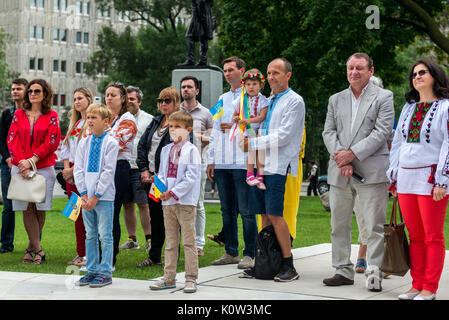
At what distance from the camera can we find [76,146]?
28.5 ft

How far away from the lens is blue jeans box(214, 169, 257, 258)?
838cm

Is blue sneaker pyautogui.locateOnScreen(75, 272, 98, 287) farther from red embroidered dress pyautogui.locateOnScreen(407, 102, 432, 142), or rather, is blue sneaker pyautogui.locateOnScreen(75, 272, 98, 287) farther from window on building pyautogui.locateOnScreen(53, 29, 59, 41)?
window on building pyautogui.locateOnScreen(53, 29, 59, 41)

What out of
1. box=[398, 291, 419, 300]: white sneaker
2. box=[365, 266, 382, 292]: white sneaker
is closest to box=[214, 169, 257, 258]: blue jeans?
box=[365, 266, 382, 292]: white sneaker

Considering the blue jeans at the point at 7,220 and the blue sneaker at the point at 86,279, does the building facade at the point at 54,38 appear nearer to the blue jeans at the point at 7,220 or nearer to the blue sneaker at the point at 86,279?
the blue jeans at the point at 7,220

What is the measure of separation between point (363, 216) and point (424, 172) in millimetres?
1021

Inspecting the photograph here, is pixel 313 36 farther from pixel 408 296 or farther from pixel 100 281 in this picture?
pixel 408 296

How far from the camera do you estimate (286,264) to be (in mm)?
7539

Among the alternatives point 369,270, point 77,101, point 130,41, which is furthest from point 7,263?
point 130,41

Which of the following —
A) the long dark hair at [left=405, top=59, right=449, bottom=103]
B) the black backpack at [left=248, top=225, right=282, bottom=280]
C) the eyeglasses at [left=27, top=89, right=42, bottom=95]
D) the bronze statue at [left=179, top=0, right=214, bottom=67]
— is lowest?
the black backpack at [left=248, top=225, right=282, bottom=280]

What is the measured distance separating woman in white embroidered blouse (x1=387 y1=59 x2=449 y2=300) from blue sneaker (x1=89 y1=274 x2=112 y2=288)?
2.79 m

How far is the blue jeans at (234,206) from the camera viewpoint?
330 inches
